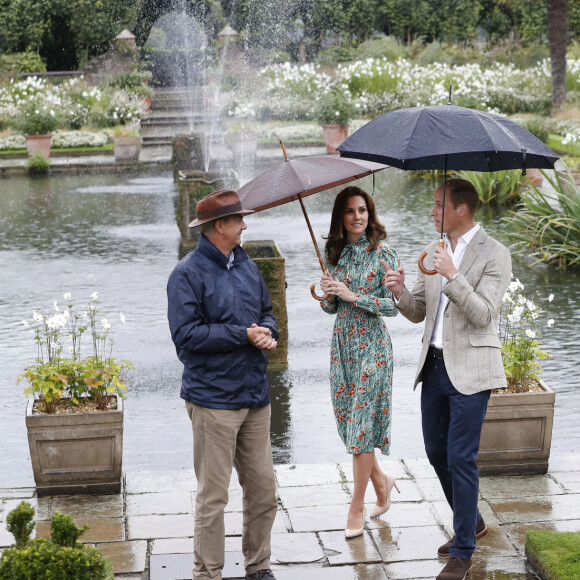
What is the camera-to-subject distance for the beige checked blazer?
4.27m

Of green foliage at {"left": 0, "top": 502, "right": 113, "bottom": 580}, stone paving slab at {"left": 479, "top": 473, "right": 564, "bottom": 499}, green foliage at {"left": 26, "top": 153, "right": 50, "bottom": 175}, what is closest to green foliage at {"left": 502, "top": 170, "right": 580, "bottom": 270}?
stone paving slab at {"left": 479, "top": 473, "right": 564, "bottom": 499}

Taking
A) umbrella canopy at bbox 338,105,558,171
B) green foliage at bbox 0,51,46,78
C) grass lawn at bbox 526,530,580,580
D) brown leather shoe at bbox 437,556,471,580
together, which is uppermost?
umbrella canopy at bbox 338,105,558,171

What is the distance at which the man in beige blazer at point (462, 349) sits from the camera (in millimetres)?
4309

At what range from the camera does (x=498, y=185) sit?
15773 mm

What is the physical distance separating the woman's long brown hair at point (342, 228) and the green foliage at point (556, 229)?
6.65 m

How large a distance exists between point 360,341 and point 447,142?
111 cm

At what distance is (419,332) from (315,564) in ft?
15.5

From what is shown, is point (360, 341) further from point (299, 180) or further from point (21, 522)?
point (21, 522)

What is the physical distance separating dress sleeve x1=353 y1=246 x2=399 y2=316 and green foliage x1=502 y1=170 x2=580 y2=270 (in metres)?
6.66

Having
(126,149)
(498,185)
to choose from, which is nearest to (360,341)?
(498,185)

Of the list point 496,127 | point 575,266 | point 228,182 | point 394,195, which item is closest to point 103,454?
point 496,127

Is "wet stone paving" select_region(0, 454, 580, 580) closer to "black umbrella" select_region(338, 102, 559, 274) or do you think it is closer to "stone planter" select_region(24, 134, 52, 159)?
"black umbrella" select_region(338, 102, 559, 274)

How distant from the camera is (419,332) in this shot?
29.9ft

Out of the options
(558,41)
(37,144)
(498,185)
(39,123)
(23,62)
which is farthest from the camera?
(23,62)
